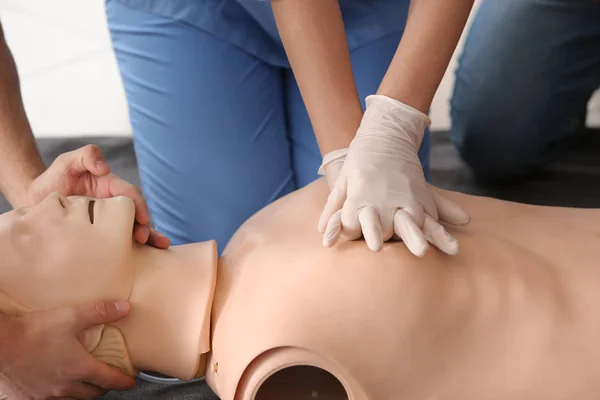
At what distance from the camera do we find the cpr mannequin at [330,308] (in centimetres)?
82

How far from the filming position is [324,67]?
3.74ft

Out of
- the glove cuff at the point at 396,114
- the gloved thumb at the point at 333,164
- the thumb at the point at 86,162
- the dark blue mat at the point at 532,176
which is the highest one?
the glove cuff at the point at 396,114

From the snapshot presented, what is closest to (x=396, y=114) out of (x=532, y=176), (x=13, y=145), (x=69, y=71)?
(x=13, y=145)

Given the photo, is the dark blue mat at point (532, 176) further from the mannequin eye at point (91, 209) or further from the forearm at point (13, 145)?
the mannequin eye at point (91, 209)

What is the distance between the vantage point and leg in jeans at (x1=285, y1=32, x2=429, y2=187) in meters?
1.46

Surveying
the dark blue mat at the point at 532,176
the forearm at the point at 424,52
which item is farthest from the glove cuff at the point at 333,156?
the dark blue mat at the point at 532,176

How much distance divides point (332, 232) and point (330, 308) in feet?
0.35

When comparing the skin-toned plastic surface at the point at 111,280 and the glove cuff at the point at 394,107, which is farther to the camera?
the glove cuff at the point at 394,107

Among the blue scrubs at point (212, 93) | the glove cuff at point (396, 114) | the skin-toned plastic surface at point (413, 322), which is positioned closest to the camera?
the skin-toned plastic surface at point (413, 322)

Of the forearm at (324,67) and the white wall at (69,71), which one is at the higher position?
the forearm at (324,67)

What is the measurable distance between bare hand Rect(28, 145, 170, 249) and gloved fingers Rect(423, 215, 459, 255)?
0.44 metres

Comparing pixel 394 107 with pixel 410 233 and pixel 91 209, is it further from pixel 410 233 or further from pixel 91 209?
pixel 91 209

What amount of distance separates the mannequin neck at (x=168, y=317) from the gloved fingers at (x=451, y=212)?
1.18 feet

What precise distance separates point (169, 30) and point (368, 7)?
0.45m
